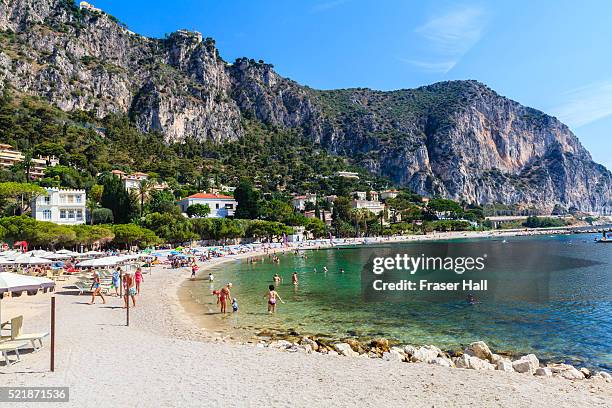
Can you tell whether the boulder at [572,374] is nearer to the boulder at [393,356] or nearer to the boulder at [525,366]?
the boulder at [525,366]

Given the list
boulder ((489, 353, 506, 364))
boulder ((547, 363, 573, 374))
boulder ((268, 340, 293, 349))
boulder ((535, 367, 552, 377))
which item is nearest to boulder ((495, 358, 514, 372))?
boulder ((489, 353, 506, 364))

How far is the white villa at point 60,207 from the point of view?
47281 millimetres

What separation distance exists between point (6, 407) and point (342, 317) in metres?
12.9

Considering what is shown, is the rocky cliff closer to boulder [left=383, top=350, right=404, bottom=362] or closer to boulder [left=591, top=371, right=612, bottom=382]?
boulder [left=383, top=350, right=404, bottom=362]

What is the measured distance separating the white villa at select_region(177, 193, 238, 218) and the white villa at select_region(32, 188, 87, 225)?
25.6 metres

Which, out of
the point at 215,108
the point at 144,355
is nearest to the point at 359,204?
the point at 215,108

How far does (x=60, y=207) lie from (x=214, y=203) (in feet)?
108

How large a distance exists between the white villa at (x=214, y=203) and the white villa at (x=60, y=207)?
25.6 m

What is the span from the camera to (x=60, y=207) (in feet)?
161

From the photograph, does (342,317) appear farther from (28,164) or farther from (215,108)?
(215,108)

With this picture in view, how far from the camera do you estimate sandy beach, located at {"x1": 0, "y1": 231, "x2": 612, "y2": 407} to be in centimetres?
729

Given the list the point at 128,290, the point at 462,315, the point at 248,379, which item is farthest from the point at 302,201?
the point at 248,379

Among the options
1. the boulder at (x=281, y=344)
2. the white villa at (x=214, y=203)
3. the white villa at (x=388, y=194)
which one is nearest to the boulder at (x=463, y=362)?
the boulder at (x=281, y=344)

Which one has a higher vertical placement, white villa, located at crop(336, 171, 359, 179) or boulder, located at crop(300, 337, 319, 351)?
white villa, located at crop(336, 171, 359, 179)
